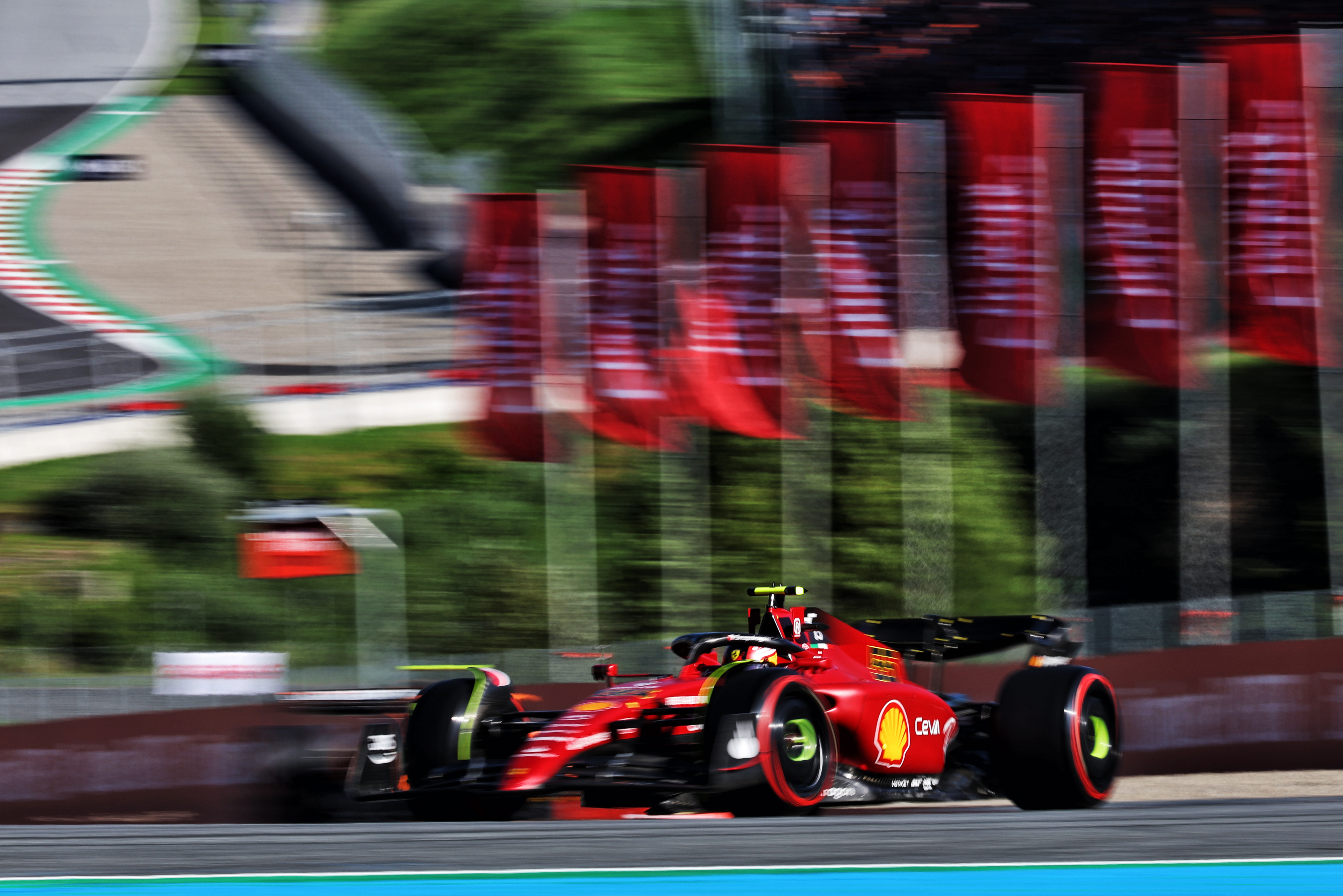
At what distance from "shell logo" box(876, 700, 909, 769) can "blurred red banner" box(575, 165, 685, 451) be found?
765cm

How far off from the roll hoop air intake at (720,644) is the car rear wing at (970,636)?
3.29ft

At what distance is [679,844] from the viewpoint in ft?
17.0

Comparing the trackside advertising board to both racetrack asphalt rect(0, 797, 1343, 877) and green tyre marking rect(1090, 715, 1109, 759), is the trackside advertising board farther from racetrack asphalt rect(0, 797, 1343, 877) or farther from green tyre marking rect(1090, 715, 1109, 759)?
green tyre marking rect(1090, 715, 1109, 759)

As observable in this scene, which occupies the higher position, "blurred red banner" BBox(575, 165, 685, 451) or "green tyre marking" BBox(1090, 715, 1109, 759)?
"blurred red banner" BBox(575, 165, 685, 451)

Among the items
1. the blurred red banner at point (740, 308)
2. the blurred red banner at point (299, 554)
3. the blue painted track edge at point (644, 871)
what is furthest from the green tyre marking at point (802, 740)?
the blurred red banner at point (299, 554)

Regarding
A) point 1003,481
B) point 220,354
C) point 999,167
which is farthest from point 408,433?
point 999,167

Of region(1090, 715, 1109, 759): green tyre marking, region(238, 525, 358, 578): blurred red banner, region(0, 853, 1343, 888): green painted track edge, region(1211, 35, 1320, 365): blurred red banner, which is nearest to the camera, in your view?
region(0, 853, 1343, 888): green painted track edge

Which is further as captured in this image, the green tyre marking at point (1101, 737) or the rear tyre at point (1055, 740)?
the green tyre marking at point (1101, 737)

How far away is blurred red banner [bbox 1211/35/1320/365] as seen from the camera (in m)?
13.6

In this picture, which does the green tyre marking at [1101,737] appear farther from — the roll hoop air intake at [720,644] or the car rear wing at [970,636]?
the roll hoop air intake at [720,644]

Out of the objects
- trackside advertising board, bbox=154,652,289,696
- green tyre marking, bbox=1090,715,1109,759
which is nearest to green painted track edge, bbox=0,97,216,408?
trackside advertising board, bbox=154,652,289,696

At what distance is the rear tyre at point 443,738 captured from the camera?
774 cm

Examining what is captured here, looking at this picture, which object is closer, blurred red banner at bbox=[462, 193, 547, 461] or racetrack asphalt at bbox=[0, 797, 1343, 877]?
racetrack asphalt at bbox=[0, 797, 1343, 877]

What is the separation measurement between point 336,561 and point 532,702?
19.6ft
